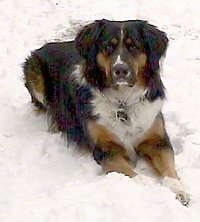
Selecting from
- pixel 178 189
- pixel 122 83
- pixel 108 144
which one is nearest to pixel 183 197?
pixel 178 189

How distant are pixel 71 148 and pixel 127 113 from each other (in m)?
0.69

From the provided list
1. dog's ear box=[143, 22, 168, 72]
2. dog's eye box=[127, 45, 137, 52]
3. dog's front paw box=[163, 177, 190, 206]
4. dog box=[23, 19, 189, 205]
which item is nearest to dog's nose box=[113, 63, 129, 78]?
dog box=[23, 19, 189, 205]

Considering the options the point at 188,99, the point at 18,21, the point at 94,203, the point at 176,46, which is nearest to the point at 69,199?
the point at 94,203

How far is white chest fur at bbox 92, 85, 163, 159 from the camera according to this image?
5223mm

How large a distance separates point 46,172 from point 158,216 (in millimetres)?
1350

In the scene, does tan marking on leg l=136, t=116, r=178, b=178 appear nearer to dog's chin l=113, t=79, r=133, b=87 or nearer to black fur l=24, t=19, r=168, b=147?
black fur l=24, t=19, r=168, b=147

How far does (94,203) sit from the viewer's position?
4.31 metres

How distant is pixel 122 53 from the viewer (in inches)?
192

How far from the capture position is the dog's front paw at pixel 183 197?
4605 mm

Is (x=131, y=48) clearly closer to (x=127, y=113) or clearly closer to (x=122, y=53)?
(x=122, y=53)

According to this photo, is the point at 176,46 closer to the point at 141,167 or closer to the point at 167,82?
the point at 167,82

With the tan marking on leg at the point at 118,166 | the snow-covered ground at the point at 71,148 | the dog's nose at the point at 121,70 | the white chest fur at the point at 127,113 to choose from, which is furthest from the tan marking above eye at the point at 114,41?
the snow-covered ground at the point at 71,148

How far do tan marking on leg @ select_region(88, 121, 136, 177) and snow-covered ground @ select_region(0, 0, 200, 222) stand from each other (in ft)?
0.50

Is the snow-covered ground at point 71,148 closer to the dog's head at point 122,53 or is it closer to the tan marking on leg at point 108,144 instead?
the tan marking on leg at point 108,144
